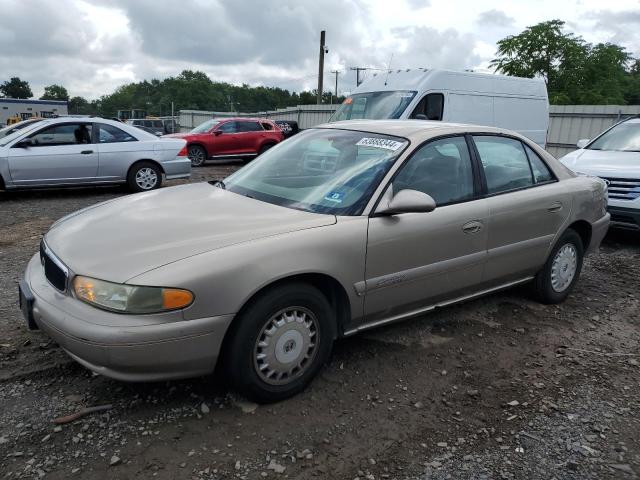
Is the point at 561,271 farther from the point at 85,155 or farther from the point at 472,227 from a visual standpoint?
the point at 85,155

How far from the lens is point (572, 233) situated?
454 centimetres

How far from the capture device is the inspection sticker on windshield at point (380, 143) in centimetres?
345

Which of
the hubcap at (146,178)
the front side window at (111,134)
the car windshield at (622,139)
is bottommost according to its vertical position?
the hubcap at (146,178)

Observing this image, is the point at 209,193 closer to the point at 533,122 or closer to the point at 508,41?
the point at 533,122

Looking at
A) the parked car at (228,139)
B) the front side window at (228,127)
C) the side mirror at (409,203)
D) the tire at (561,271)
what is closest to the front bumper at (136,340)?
the side mirror at (409,203)

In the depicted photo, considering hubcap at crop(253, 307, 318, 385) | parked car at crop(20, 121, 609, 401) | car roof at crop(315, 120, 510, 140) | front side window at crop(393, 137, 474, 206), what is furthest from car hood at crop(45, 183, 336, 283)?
car roof at crop(315, 120, 510, 140)

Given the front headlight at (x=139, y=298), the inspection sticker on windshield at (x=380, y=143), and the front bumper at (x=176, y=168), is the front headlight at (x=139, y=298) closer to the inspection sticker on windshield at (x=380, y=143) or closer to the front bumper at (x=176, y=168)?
the inspection sticker on windshield at (x=380, y=143)

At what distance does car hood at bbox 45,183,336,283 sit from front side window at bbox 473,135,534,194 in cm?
150

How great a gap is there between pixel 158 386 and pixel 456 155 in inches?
100

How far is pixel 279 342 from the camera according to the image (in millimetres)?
2848

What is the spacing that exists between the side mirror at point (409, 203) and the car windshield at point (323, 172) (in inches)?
6.8

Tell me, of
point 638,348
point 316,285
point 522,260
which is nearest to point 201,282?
point 316,285

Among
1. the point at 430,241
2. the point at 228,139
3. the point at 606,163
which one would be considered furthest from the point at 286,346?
the point at 228,139

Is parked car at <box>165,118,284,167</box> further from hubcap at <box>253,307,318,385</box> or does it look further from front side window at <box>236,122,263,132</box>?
hubcap at <box>253,307,318,385</box>
